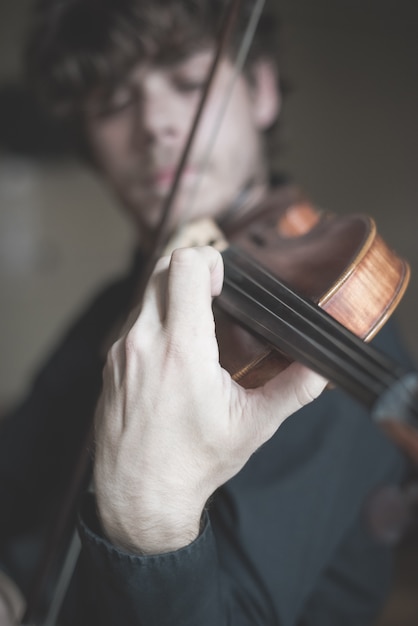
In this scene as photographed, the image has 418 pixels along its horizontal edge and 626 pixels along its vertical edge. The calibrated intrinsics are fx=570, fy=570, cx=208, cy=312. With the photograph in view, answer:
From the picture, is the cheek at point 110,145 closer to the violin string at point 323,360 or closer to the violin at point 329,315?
the violin at point 329,315

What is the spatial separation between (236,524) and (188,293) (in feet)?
0.94

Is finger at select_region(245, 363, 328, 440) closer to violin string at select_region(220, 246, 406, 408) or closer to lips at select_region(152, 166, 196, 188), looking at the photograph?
violin string at select_region(220, 246, 406, 408)

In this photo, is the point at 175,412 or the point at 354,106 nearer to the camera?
the point at 175,412

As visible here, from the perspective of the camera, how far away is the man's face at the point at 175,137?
913mm

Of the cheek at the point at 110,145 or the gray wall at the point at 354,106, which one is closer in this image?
the cheek at the point at 110,145

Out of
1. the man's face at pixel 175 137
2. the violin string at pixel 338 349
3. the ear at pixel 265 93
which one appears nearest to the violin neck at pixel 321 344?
the violin string at pixel 338 349

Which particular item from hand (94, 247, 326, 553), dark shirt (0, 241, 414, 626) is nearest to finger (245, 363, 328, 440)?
hand (94, 247, 326, 553)

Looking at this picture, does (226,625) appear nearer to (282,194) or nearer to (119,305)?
(282,194)

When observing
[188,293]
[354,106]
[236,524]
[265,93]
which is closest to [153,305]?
[188,293]

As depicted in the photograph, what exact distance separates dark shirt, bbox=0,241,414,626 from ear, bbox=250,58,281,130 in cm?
37

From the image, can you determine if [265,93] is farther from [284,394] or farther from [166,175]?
[284,394]

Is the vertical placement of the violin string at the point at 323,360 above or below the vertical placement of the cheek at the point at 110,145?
above

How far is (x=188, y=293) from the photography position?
0.40 meters

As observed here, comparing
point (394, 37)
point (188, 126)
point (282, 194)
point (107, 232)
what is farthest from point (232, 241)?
point (107, 232)
